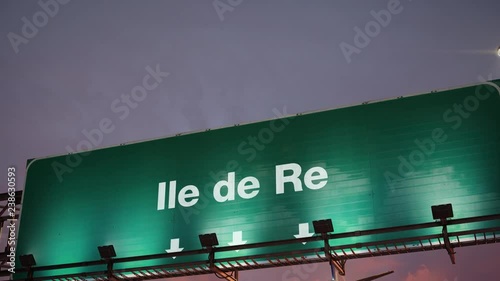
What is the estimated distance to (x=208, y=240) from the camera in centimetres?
1527

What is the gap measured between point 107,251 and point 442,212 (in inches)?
313

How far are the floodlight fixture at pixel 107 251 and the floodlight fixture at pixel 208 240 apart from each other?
248 cm

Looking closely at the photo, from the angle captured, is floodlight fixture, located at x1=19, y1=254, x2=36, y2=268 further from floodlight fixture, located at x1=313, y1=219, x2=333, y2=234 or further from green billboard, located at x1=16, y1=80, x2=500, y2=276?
floodlight fixture, located at x1=313, y1=219, x2=333, y2=234

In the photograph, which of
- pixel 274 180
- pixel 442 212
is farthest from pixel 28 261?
pixel 442 212

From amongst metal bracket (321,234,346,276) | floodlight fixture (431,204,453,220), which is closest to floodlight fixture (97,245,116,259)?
metal bracket (321,234,346,276)

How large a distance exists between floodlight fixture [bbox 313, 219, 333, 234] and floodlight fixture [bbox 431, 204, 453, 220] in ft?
6.95

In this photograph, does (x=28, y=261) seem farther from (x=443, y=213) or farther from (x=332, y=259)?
(x=443, y=213)

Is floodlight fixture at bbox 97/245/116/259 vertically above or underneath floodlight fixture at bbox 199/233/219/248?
underneath

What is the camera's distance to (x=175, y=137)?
17547mm

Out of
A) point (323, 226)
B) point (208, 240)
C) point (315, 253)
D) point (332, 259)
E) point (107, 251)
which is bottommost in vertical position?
point (332, 259)

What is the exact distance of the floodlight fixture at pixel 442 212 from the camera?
13.4 metres

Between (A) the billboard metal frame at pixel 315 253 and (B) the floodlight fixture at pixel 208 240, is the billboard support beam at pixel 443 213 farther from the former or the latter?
(B) the floodlight fixture at pixel 208 240

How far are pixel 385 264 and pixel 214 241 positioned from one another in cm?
2404

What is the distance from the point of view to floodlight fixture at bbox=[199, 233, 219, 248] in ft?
50.0
